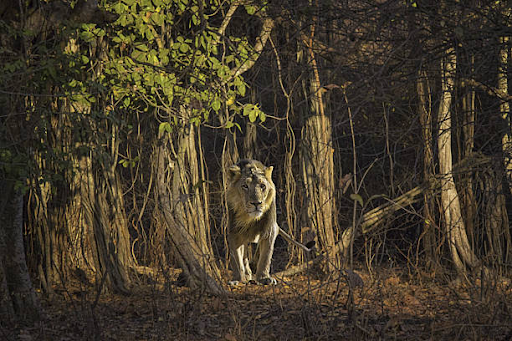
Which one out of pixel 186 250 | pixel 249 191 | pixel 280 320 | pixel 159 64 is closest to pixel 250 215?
pixel 249 191

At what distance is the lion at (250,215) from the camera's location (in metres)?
7.16

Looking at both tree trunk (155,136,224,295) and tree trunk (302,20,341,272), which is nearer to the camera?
tree trunk (155,136,224,295)

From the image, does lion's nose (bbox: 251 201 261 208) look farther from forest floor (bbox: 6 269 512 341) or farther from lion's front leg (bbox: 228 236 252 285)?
forest floor (bbox: 6 269 512 341)

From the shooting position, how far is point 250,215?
283 inches

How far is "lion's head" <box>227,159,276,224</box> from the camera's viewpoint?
7.14 meters

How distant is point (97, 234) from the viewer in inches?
279

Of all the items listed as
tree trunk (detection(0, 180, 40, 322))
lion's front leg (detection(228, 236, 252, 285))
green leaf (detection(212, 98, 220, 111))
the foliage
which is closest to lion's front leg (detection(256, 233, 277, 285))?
lion's front leg (detection(228, 236, 252, 285))

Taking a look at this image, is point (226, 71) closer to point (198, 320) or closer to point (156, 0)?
point (156, 0)

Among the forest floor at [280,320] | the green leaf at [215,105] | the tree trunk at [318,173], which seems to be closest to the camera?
the forest floor at [280,320]

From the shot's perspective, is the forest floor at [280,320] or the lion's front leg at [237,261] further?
the lion's front leg at [237,261]

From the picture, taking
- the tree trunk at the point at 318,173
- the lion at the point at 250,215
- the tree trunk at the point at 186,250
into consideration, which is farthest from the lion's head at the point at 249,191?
the tree trunk at the point at 318,173

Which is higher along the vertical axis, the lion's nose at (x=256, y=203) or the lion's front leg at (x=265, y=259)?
the lion's nose at (x=256, y=203)

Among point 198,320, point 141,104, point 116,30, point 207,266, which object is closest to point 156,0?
point 116,30

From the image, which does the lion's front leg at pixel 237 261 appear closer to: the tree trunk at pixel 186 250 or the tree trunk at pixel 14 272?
the tree trunk at pixel 186 250
